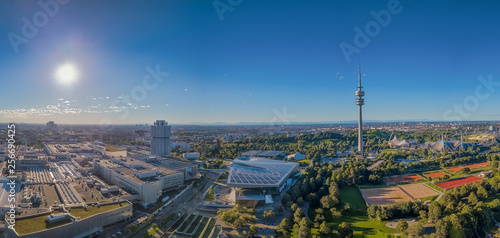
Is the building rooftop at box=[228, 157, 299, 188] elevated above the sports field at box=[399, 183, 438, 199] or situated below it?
above

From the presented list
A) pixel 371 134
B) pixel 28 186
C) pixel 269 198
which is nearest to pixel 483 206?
pixel 269 198

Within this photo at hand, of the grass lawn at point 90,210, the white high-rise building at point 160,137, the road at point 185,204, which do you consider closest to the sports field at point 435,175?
the road at point 185,204

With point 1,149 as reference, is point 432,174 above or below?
below

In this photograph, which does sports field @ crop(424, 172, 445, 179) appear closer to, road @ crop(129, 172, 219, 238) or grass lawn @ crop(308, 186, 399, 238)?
grass lawn @ crop(308, 186, 399, 238)

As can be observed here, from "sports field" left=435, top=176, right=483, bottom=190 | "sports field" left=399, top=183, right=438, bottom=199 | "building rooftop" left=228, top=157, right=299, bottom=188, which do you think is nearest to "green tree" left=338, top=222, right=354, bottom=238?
"building rooftop" left=228, top=157, right=299, bottom=188

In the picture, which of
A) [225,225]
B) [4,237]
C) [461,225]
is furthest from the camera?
[225,225]

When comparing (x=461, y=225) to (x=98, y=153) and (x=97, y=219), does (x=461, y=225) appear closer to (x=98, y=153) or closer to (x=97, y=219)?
(x=97, y=219)

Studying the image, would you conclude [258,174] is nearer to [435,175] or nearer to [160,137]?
[435,175]
